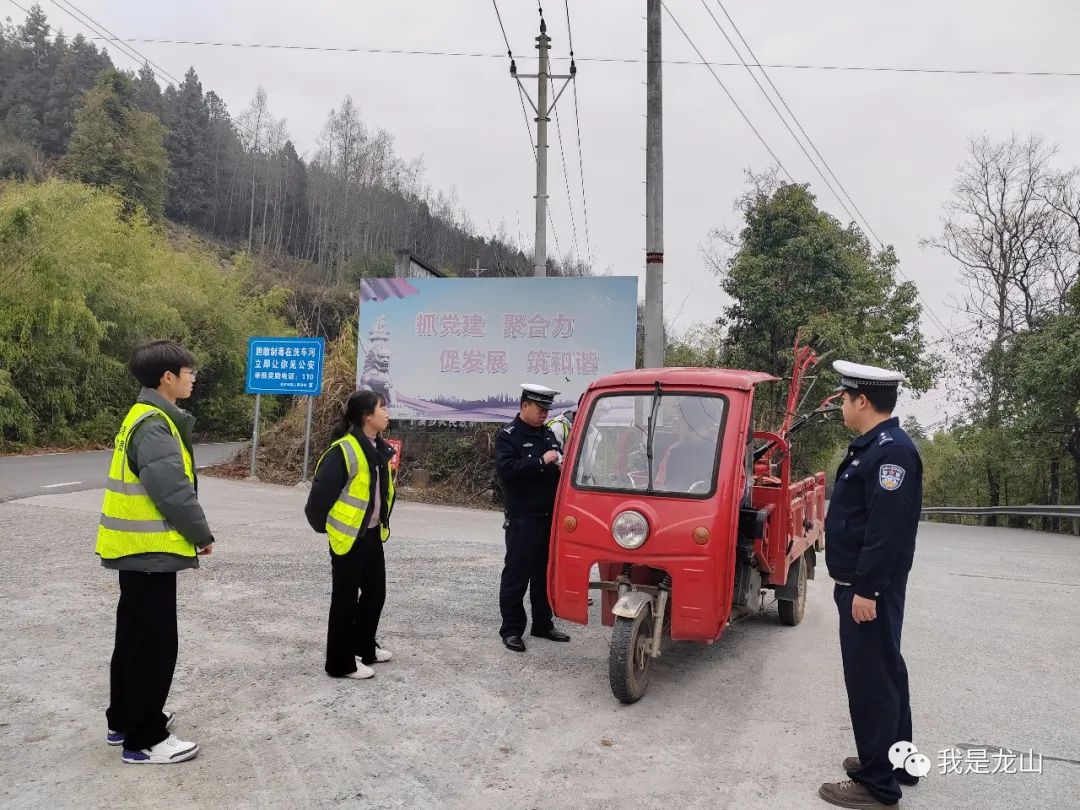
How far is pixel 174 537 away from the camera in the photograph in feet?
11.0

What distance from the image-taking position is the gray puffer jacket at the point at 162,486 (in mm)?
→ 3254

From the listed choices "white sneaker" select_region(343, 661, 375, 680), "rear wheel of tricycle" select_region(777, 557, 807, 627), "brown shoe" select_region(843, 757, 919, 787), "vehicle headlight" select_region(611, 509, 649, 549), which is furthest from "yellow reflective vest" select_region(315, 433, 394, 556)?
"rear wheel of tricycle" select_region(777, 557, 807, 627)

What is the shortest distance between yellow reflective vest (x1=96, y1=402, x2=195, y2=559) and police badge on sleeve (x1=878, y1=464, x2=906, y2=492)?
2936 mm

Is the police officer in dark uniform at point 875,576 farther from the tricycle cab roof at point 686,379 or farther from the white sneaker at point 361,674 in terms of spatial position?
the white sneaker at point 361,674

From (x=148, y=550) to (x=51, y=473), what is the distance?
12514 millimetres

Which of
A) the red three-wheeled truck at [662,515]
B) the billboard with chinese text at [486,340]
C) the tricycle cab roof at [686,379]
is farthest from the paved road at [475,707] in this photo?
the billboard with chinese text at [486,340]

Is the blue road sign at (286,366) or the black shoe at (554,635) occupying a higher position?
the blue road sign at (286,366)

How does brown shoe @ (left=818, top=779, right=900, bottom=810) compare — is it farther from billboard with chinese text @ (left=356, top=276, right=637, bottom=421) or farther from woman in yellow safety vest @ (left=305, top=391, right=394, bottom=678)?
billboard with chinese text @ (left=356, top=276, right=637, bottom=421)

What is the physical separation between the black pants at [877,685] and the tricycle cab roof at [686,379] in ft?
5.50

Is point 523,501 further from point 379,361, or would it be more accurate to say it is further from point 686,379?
point 379,361

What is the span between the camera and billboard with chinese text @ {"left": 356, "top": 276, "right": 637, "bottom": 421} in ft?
42.9

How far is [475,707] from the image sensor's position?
418cm

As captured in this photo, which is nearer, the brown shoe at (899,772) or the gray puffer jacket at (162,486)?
the gray puffer jacket at (162,486)

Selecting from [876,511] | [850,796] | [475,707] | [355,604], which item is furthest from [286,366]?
[850,796]
